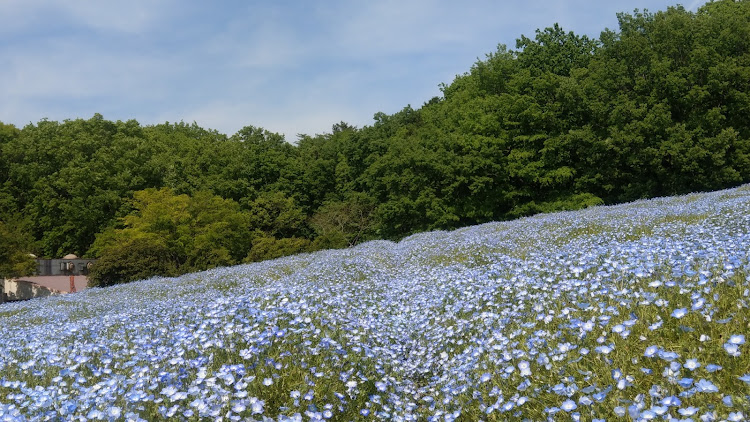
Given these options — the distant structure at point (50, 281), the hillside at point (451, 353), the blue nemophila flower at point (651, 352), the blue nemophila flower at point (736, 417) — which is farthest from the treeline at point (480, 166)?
the blue nemophila flower at point (736, 417)

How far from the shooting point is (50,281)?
44094 millimetres

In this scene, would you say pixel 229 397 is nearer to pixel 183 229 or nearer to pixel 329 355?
pixel 329 355

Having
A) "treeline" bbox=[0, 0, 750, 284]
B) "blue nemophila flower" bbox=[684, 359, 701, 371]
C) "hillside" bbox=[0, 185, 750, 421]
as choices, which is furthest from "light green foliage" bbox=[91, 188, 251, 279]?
"blue nemophila flower" bbox=[684, 359, 701, 371]

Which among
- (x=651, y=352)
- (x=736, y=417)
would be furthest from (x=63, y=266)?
(x=736, y=417)

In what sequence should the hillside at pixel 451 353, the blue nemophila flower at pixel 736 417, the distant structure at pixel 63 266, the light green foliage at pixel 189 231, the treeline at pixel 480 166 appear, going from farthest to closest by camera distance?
the distant structure at pixel 63 266, the light green foliage at pixel 189 231, the treeline at pixel 480 166, the hillside at pixel 451 353, the blue nemophila flower at pixel 736 417

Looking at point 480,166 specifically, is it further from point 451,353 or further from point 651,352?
point 651,352

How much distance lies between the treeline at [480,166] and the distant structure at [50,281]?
2.90 m

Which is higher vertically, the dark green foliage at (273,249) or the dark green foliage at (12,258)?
the dark green foliage at (12,258)

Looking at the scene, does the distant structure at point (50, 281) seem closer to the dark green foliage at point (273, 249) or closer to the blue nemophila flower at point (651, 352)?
the dark green foliage at point (273, 249)

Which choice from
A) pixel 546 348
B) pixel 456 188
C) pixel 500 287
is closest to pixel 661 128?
pixel 456 188

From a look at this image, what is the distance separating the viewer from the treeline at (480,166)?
32.1 metres

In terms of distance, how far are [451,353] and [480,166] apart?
31548 mm

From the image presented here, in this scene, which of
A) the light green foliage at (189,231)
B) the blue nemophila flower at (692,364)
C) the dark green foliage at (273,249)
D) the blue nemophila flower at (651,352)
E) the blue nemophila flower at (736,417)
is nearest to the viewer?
the blue nemophila flower at (736,417)

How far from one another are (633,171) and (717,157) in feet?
16.4
